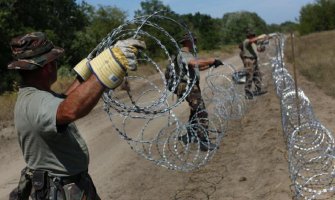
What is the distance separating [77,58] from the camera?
2661cm

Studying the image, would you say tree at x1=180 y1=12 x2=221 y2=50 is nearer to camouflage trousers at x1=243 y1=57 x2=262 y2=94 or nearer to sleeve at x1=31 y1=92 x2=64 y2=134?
camouflage trousers at x1=243 y1=57 x2=262 y2=94

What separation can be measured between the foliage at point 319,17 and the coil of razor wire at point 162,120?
2397 inches

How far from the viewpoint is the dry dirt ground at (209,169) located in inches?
263

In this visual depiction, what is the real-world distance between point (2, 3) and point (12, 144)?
12.9 meters

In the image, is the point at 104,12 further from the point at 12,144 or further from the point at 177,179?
the point at 177,179

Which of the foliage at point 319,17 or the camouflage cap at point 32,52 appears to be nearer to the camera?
the camouflage cap at point 32,52

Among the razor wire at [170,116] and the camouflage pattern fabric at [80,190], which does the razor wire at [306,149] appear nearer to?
the razor wire at [170,116]

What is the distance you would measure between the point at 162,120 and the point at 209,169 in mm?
4630

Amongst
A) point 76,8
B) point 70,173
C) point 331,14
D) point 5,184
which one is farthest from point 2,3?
point 331,14

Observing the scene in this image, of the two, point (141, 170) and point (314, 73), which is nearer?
point (141, 170)

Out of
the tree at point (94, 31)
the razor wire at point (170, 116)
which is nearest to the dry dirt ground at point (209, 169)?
the razor wire at point (170, 116)

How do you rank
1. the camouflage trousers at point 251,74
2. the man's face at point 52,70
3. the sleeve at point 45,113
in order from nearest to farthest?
the sleeve at point 45,113, the man's face at point 52,70, the camouflage trousers at point 251,74

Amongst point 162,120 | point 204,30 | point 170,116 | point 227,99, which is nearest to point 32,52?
point 170,116

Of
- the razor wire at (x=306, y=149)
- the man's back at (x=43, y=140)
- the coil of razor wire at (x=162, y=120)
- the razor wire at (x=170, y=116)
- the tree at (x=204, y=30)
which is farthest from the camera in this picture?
the tree at (x=204, y=30)
